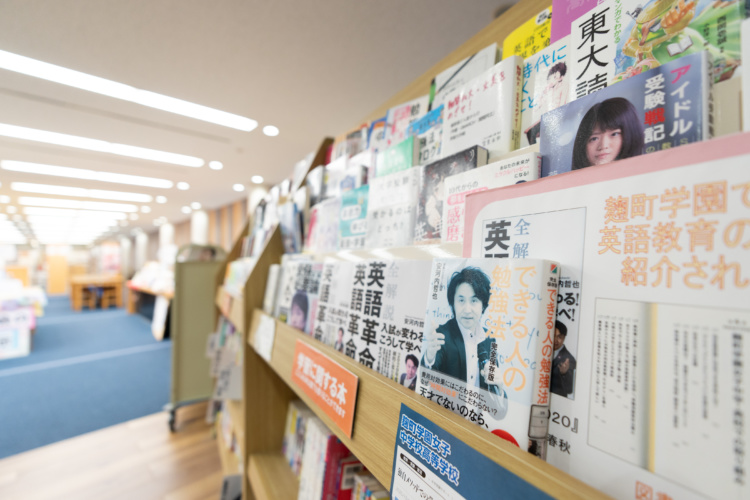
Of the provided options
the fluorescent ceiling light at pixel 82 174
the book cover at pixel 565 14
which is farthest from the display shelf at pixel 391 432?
the fluorescent ceiling light at pixel 82 174

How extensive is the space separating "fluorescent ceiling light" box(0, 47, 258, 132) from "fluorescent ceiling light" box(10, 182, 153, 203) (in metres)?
4.20

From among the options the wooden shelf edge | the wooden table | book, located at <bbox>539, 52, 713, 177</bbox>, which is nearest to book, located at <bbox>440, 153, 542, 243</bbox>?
book, located at <bbox>539, 52, 713, 177</bbox>

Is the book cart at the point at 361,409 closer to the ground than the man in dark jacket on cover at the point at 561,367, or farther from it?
closer to the ground

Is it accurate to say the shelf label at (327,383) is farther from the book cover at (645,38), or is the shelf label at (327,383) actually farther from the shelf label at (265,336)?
the book cover at (645,38)

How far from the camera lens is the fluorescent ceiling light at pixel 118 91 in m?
2.14

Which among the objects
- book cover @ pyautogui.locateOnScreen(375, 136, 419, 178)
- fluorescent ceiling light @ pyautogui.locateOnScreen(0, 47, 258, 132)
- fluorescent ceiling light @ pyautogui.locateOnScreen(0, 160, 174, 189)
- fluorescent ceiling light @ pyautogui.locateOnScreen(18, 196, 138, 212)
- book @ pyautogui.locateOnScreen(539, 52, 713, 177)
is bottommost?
book @ pyautogui.locateOnScreen(539, 52, 713, 177)

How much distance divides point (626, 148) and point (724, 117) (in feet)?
0.22

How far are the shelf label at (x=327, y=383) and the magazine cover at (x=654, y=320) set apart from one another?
28 cm

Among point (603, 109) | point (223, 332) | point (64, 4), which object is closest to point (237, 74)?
point (64, 4)

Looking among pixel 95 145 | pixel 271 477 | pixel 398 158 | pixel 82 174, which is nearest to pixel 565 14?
pixel 398 158

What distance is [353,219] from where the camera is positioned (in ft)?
2.44

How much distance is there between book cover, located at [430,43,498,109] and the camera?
0.56 m

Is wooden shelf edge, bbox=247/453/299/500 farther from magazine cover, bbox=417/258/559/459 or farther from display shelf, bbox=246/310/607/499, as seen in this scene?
magazine cover, bbox=417/258/559/459

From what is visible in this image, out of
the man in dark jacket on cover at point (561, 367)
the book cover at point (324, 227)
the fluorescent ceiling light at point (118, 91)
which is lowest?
the man in dark jacket on cover at point (561, 367)
